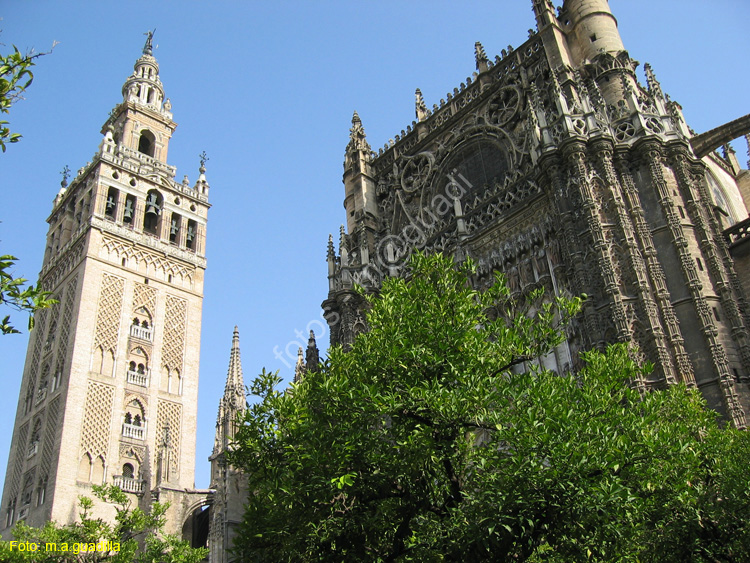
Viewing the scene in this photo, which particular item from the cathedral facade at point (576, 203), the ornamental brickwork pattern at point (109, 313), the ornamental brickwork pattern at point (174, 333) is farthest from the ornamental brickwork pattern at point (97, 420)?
the cathedral facade at point (576, 203)

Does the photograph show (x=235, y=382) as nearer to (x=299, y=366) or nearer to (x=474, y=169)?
(x=299, y=366)

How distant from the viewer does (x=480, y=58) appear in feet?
87.8

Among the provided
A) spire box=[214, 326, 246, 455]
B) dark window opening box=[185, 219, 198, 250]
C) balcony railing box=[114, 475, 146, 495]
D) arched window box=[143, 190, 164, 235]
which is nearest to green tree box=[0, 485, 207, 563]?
spire box=[214, 326, 246, 455]

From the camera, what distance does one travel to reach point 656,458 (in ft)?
34.2

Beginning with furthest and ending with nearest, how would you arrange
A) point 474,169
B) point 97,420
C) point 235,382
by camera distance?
point 97,420 → point 235,382 → point 474,169

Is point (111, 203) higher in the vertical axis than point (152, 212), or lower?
lower

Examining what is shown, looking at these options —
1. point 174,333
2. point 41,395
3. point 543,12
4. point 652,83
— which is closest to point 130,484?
point 41,395

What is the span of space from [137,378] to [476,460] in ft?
97.2

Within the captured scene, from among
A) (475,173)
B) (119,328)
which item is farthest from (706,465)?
(119,328)

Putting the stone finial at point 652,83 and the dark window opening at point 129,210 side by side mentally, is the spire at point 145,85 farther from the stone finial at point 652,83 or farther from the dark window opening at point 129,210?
the stone finial at point 652,83

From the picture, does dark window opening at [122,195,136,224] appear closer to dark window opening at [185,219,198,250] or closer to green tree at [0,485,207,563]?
dark window opening at [185,219,198,250]

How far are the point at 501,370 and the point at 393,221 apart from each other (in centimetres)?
1573

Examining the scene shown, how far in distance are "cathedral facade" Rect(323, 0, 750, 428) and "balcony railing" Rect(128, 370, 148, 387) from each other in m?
15.3

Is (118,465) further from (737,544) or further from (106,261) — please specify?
(737,544)
